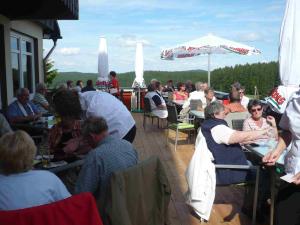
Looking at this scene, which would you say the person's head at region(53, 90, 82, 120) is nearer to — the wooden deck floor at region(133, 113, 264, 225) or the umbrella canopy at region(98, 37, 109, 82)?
the wooden deck floor at region(133, 113, 264, 225)

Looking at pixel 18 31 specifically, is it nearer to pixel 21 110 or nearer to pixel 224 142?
pixel 21 110

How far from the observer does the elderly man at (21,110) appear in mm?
5887

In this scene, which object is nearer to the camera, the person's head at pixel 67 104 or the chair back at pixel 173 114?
the person's head at pixel 67 104

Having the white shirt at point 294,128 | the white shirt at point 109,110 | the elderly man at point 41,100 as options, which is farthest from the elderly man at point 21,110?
the white shirt at point 294,128

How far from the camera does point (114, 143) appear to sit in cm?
256

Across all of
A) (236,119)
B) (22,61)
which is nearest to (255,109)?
(236,119)

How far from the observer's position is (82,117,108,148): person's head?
8.92ft

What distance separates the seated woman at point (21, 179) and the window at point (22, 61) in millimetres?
7117

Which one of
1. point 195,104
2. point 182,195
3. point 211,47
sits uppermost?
point 211,47

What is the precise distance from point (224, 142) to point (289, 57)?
93 centimetres

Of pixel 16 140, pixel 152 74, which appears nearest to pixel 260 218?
pixel 16 140

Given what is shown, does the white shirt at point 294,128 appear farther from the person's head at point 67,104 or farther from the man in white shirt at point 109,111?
the man in white shirt at point 109,111

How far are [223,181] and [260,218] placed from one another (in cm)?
51

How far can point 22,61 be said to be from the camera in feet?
32.9
